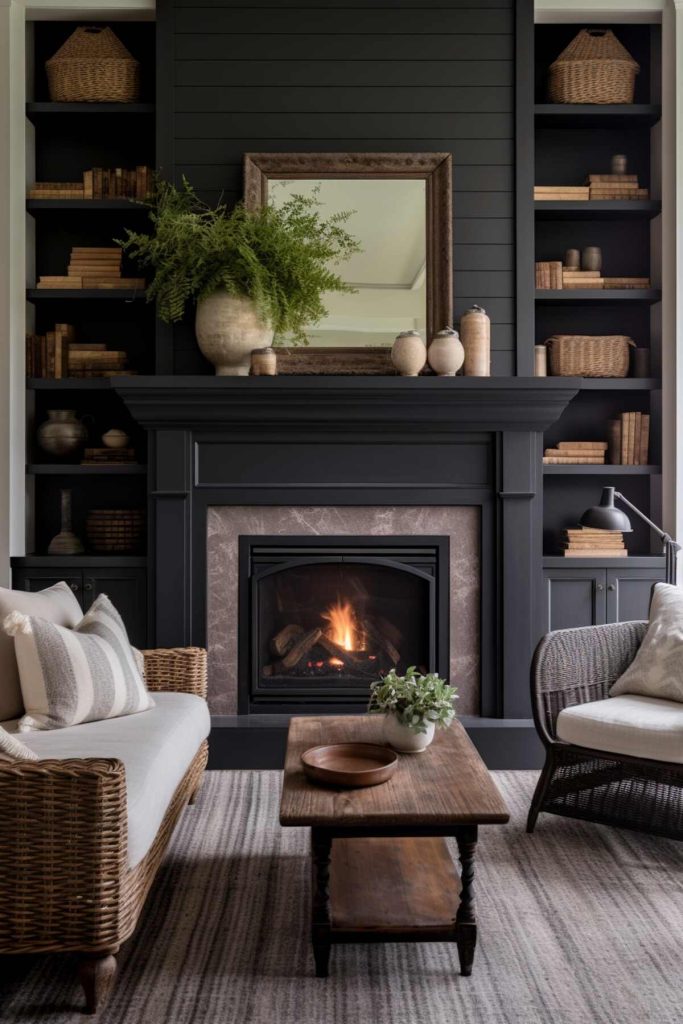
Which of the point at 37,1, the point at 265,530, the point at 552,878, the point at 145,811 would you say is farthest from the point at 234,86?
the point at 552,878

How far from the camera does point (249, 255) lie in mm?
3824

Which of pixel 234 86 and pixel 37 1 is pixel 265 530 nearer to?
pixel 234 86

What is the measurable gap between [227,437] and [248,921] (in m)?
2.08

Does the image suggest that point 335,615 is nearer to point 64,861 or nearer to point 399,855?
point 399,855

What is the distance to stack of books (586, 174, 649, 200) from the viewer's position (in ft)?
14.3

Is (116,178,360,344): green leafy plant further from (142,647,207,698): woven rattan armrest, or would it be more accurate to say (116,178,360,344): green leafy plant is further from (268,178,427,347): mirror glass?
(142,647,207,698): woven rattan armrest

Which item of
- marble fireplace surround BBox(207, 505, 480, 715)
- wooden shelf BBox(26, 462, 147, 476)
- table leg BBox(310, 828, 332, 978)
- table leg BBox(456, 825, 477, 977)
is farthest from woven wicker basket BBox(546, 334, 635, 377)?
table leg BBox(310, 828, 332, 978)

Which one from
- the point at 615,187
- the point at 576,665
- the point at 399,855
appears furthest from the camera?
the point at 615,187

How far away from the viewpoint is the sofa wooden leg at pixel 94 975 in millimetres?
2051

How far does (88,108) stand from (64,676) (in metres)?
2.79

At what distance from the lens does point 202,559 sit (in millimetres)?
4043

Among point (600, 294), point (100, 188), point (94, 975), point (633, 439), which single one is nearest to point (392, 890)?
point (94, 975)

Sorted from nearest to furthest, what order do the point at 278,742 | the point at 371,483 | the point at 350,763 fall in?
the point at 350,763 < the point at 278,742 < the point at 371,483

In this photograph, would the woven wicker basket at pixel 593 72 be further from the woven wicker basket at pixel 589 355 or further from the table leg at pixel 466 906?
the table leg at pixel 466 906
